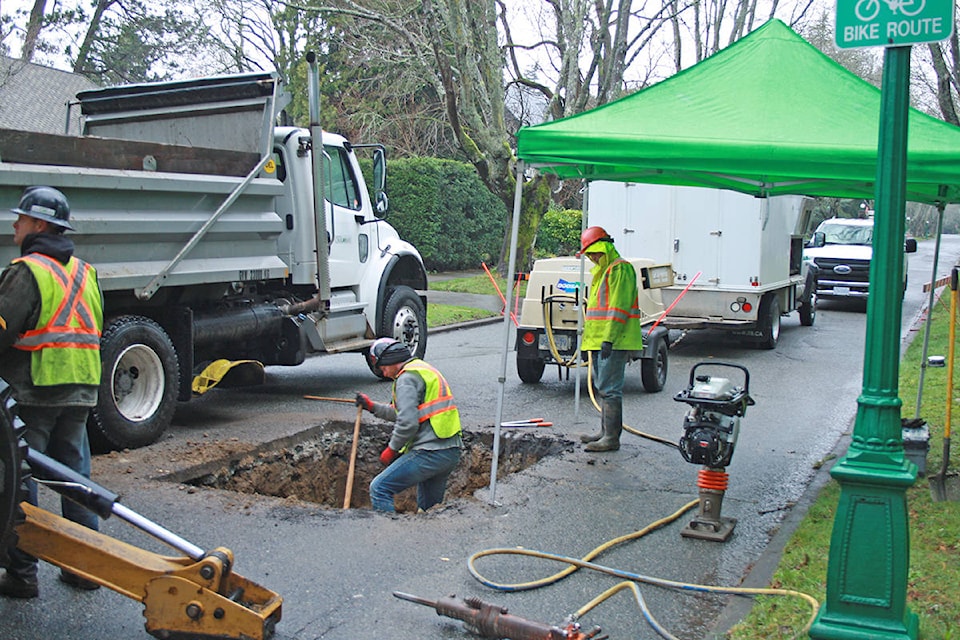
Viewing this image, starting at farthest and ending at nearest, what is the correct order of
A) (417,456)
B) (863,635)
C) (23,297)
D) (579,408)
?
1. (579,408)
2. (417,456)
3. (23,297)
4. (863,635)

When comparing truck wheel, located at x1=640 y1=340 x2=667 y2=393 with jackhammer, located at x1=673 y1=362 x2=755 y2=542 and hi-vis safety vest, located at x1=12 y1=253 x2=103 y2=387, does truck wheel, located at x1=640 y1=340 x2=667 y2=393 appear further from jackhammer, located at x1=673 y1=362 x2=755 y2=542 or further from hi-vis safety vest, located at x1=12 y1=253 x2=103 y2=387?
hi-vis safety vest, located at x1=12 y1=253 x2=103 y2=387

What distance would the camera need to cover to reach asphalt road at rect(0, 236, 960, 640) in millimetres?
4637

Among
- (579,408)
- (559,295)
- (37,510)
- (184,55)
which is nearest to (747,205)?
(559,295)

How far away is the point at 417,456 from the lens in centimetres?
634

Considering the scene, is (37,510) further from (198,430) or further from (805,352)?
(805,352)

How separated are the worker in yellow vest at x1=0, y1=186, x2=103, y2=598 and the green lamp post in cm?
360

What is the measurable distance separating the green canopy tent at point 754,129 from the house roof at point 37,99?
73.8ft

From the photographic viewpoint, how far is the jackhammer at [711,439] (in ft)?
18.7

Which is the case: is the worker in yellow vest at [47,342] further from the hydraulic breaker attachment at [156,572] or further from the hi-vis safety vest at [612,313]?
the hi-vis safety vest at [612,313]

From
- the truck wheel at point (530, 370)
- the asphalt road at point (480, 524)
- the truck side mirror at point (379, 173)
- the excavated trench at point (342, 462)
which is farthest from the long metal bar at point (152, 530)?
the truck wheel at point (530, 370)

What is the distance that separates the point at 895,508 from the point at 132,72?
35841 millimetres

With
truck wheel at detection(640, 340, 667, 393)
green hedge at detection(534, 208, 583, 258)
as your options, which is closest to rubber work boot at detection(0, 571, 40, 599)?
truck wheel at detection(640, 340, 667, 393)

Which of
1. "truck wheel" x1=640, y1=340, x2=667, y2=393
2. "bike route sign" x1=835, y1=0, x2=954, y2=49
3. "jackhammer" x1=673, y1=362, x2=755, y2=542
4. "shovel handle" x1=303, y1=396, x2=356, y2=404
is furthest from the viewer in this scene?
"truck wheel" x1=640, y1=340, x2=667, y2=393

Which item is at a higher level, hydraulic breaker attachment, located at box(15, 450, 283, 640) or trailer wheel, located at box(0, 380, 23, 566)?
trailer wheel, located at box(0, 380, 23, 566)
